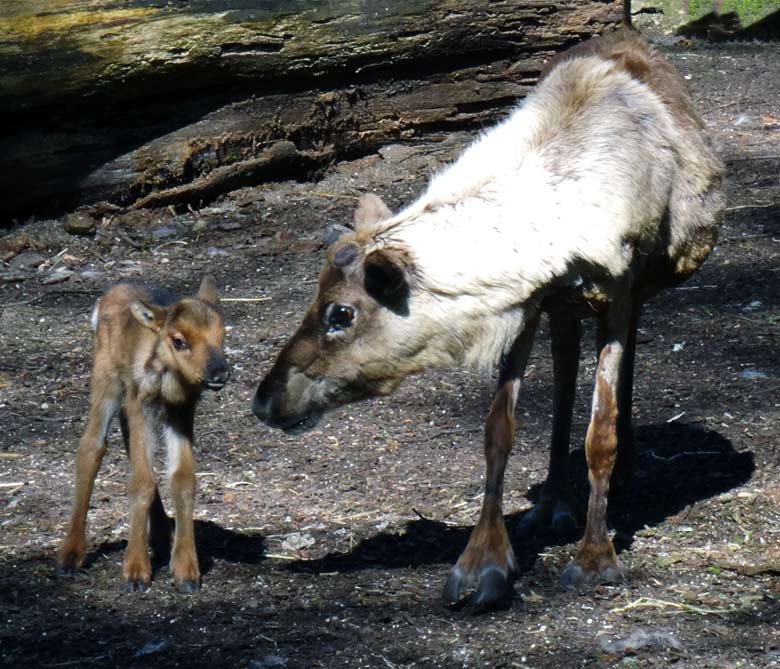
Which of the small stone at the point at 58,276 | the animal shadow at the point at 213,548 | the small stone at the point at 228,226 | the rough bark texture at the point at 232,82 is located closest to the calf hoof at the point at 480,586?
the animal shadow at the point at 213,548

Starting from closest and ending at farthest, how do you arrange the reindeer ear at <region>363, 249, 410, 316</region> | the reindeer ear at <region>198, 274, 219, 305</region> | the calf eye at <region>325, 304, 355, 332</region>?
the reindeer ear at <region>363, 249, 410, 316</region>, the calf eye at <region>325, 304, 355, 332</region>, the reindeer ear at <region>198, 274, 219, 305</region>

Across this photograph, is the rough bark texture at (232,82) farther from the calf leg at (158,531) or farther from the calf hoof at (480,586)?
the calf hoof at (480,586)

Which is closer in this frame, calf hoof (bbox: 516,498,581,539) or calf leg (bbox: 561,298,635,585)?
calf leg (bbox: 561,298,635,585)

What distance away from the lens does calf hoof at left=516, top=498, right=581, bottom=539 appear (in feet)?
18.4

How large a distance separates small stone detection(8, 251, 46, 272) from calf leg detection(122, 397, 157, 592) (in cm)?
419

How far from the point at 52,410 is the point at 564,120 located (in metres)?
3.43

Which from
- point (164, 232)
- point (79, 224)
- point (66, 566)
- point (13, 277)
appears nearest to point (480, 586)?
point (66, 566)

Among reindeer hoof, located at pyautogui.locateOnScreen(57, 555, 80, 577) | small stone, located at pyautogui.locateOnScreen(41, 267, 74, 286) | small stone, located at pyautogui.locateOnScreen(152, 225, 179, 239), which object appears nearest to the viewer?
reindeer hoof, located at pyautogui.locateOnScreen(57, 555, 80, 577)

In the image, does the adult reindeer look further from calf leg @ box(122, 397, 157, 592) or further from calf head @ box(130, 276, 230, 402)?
calf leg @ box(122, 397, 157, 592)

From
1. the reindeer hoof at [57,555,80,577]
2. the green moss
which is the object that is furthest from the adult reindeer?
the green moss

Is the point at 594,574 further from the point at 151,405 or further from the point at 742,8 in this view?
the point at 742,8

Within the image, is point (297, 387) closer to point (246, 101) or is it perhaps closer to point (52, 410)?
point (52, 410)

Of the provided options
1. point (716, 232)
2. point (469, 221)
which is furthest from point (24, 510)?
point (716, 232)

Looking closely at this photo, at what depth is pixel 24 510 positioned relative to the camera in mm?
5828
